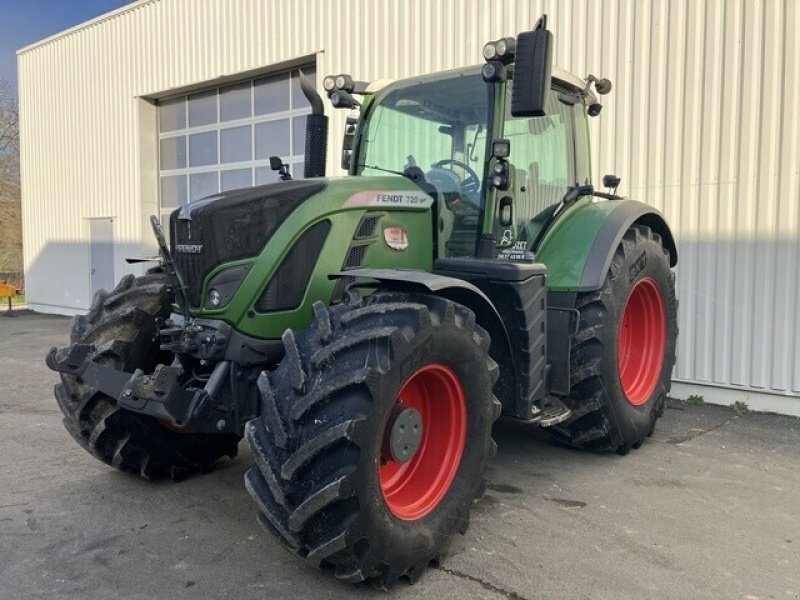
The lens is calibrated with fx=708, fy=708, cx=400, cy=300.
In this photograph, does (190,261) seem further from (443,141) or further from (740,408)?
(740,408)

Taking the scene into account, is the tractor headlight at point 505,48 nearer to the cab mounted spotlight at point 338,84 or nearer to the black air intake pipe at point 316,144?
the cab mounted spotlight at point 338,84

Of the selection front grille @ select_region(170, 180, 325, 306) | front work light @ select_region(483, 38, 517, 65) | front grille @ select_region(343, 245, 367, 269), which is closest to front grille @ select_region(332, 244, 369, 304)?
front grille @ select_region(343, 245, 367, 269)

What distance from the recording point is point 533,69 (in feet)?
11.0

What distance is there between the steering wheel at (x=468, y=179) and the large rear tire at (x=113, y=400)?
1774 mm

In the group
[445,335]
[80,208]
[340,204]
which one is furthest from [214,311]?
[80,208]

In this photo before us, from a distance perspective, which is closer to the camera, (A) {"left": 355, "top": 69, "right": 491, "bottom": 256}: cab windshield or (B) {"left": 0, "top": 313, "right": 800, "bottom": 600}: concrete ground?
(B) {"left": 0, "top": 313, "right": 800, "bottom": 600}: concrete ground

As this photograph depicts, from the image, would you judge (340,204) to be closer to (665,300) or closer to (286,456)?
(286,456)

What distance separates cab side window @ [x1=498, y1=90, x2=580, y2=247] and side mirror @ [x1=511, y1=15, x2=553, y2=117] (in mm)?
584

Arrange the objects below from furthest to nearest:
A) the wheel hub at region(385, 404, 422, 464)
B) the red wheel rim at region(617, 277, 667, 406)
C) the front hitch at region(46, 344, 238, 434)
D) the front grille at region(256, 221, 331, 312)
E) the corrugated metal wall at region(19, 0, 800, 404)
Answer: the corrugated metal wall at region(19, 0, 800, 404)
the red wheel rim at region(617, 277, 667, 406)
the front grille at region(256, 221, 331, 312)
the front hitch at region(46, 344, 238, 434)
the wheel hub at region(385, 404, 422, 464)

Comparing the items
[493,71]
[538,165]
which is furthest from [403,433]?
[538,165]

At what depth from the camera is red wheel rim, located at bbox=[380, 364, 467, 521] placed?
10.4ft

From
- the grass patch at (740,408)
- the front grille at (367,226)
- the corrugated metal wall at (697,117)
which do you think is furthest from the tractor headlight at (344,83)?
the grass patch at (740,408)

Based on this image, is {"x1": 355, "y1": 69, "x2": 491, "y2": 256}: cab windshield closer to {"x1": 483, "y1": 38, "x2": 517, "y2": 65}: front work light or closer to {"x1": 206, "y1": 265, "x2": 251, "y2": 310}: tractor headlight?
{"x1": 483, "y1": 38, "x2": 517, "y2": 65}: front work light

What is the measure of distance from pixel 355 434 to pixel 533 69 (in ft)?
6.36
